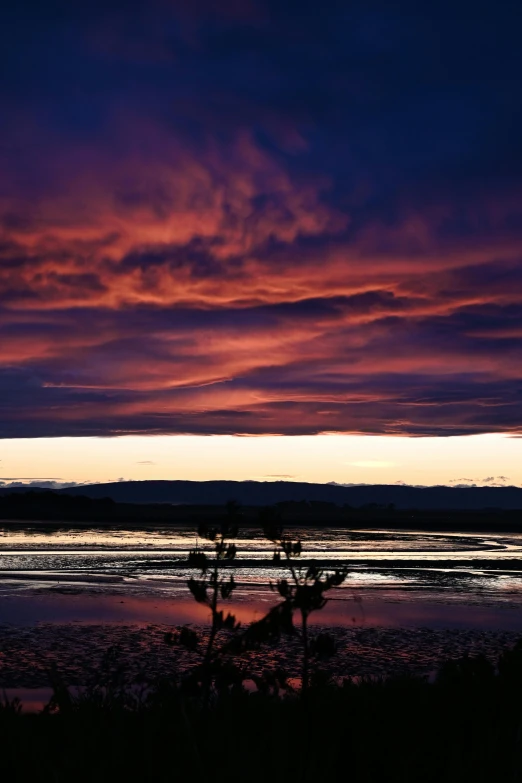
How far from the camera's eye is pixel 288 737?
23.1 ft

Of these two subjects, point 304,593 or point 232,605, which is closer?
point 304,593

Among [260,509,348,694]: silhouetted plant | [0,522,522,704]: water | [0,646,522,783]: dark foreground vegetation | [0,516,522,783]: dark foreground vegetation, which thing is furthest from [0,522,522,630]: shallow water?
[260,509,348,694]: silhouetted plant

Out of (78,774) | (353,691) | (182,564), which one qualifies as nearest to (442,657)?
(353,691)

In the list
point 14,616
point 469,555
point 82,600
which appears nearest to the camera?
point 14,616

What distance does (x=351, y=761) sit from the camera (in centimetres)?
685

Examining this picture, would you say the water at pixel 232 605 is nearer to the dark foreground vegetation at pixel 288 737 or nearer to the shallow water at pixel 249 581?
the shallow water at pixel 249 581

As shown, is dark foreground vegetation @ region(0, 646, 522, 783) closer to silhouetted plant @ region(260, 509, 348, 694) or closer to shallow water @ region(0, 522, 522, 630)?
silhouetted plant @ region(260, 509, 348, 694)

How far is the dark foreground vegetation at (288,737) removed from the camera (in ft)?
19.6

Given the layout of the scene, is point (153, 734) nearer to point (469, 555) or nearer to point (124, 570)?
point (124, 570)

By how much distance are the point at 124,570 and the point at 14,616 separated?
10.5 m

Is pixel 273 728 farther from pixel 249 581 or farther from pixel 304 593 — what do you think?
pixel 249 581

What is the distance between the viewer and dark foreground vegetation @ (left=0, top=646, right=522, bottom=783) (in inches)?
235

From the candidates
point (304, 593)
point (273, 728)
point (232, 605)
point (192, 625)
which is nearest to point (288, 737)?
point (273, 728)

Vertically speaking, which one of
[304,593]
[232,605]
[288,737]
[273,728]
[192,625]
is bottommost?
[192,625]
